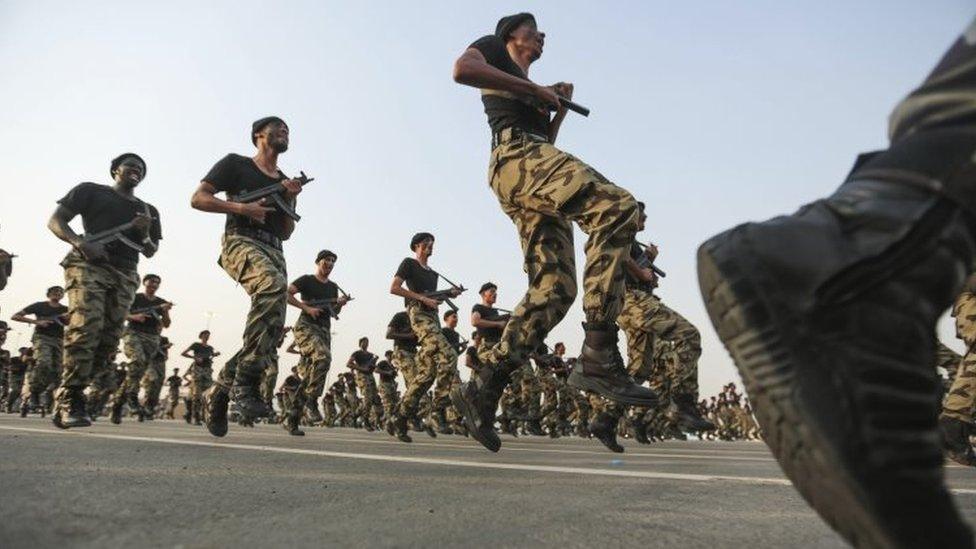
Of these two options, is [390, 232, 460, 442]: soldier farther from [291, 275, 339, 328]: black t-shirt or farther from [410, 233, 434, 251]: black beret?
[291, 275, 339, 328]: black t-shirt

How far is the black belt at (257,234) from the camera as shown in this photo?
4.73 meters

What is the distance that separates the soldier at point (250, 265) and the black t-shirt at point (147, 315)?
6.14 m

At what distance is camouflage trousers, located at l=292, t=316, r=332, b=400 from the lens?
29.6ft

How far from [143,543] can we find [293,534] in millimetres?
213

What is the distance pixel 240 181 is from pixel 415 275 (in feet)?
12.0

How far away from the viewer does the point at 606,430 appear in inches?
213

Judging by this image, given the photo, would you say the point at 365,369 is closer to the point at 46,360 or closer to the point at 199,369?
the point at 199,369

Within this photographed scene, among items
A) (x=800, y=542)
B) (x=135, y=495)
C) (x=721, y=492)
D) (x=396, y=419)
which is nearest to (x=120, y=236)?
(x=396, y=419)

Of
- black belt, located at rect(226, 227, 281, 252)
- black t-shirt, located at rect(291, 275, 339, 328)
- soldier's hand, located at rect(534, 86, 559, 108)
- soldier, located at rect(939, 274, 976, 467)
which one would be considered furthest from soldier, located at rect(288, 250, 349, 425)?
soldier, located at rect(939, 274, 976, 467)

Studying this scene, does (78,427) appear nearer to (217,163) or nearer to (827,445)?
(217,163)

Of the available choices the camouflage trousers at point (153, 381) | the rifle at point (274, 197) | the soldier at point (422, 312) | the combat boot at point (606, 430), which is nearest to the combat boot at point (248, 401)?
the rifle at point (274, 197)

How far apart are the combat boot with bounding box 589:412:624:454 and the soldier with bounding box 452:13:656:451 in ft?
8.30

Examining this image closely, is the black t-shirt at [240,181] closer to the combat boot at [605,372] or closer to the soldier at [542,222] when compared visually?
the soldier at [542,222]

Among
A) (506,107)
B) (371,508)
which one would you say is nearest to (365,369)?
(506,107)
